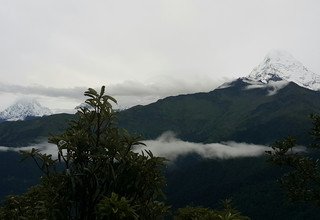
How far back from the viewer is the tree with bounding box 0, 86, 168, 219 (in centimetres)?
1262

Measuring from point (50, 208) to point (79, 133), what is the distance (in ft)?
7.32

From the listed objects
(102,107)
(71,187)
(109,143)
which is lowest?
(71,187)

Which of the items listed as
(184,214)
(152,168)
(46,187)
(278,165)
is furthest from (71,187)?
(278,165)

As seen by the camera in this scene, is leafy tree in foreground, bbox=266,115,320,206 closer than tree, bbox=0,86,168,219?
No

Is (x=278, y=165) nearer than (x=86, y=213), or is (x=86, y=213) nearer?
(x=86, y=213)

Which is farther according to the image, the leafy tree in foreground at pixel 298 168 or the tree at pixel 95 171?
the leafy tree in foreground at pixel 298 168

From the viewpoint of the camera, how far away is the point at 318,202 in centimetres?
1778

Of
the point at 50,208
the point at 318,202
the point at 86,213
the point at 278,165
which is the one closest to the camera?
the point at 50,208

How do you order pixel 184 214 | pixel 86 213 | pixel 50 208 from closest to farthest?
1. pixel 50 208
2. pixel 86 213
3. pixel 184 214

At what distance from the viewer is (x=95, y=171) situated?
1312 centimetres

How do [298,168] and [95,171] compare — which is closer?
[95,171]

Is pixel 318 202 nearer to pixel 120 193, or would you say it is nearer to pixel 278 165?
pixel 278 165

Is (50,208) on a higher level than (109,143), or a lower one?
lower

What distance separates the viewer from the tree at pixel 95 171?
12625 mm
